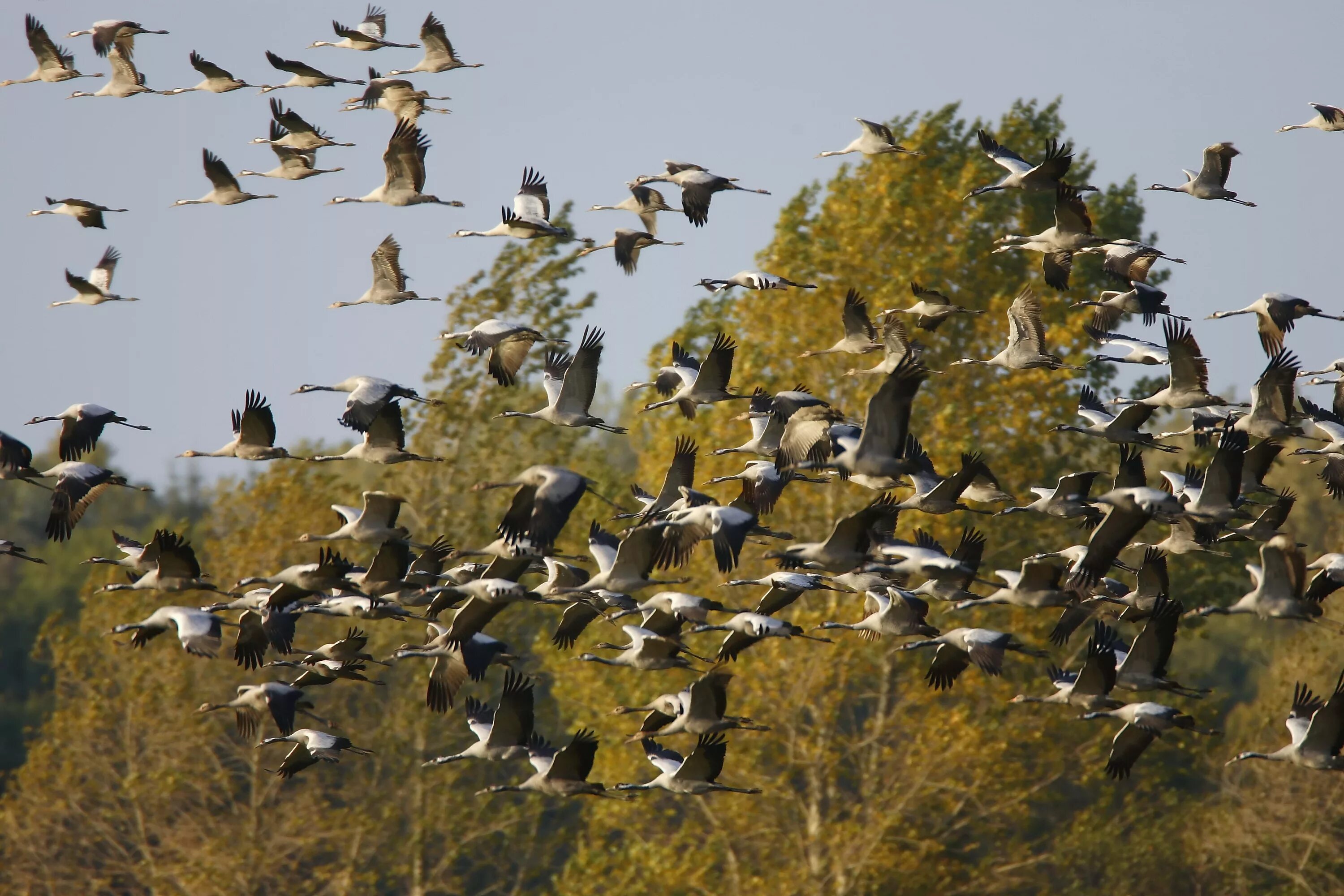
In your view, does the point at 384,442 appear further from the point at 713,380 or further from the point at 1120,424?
the point at 1120,424

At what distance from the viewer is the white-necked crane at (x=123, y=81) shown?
2159cm

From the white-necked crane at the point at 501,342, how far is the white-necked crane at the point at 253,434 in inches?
89.3

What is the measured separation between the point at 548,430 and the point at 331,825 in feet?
26.3

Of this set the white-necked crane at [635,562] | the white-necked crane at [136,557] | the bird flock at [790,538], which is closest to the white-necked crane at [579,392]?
the bird flock at [790,538]

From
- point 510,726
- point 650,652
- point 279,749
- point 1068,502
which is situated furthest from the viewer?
point 279,749

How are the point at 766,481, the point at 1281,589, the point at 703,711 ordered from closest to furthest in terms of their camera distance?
1. the point at 1281,589
2. the point at 703,711
3. the point at 766,481

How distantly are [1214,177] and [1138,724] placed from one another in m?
5.93

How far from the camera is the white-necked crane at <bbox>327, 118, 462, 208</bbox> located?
20.0m

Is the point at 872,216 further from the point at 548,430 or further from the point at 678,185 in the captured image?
Answer: the point at 678,185

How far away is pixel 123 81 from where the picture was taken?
21906mm

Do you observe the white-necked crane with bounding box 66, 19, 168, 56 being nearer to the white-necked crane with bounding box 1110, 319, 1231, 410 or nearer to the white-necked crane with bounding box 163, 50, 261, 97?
the white-necked crane with bounding box 163, 50, 261, 97

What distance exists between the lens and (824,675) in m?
24.6

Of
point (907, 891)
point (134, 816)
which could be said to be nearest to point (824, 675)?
point (907, 891)

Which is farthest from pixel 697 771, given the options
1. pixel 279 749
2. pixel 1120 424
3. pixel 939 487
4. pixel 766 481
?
pixel 279 749
